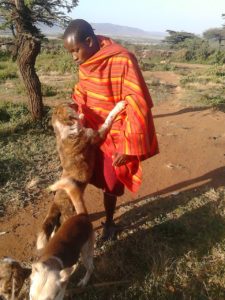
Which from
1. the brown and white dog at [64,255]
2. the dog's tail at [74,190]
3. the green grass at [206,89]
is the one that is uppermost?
the dog's tail at [74,190]

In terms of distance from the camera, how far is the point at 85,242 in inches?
127

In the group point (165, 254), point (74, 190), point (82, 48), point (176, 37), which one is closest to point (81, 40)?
point (82, 48)

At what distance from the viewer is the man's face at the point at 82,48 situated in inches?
132

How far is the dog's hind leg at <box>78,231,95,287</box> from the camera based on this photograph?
3307 millimetres

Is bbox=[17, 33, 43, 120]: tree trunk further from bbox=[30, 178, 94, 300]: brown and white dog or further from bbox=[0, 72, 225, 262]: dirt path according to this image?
bbox=[30, 178, 94, 300]: brown and white dog

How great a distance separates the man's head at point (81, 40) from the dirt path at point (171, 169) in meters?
1.91

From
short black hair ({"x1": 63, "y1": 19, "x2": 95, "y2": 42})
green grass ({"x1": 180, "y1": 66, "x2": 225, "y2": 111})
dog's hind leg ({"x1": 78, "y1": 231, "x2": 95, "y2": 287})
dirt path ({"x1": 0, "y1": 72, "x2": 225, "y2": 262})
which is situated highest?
short black hair ({"x1": 63, "y1": 19, "x2": 95, "y2": 42})

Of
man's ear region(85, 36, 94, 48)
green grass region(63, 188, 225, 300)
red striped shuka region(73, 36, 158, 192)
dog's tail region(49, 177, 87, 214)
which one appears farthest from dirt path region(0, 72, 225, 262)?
man's ear region(85, 36, 94, 48)

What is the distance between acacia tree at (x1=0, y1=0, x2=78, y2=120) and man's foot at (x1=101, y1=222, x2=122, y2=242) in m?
4.22

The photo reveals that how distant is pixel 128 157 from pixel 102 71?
72cm

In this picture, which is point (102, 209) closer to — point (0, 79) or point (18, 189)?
point (18, 189)

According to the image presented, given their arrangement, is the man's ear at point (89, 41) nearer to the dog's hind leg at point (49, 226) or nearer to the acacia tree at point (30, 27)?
the dog's hind leg at point (49, 226)

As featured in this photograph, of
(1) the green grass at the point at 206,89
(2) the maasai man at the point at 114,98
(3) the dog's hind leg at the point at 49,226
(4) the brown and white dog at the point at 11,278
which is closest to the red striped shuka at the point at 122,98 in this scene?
(2) the maasai man at the point at 114,98

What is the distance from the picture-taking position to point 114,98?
11.7 feet
